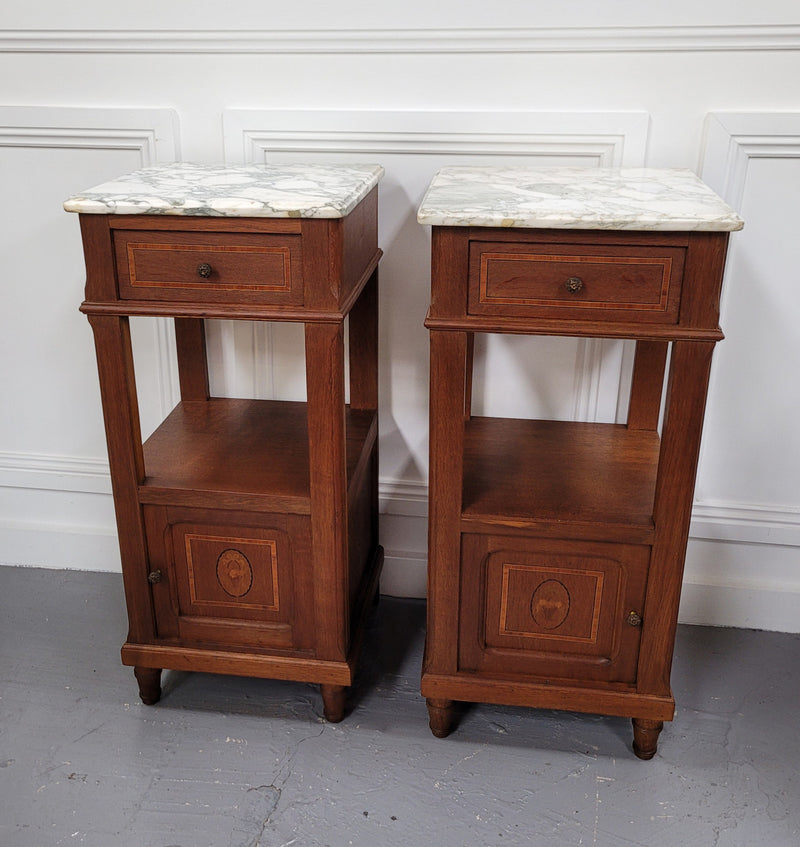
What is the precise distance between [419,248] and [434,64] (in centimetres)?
39

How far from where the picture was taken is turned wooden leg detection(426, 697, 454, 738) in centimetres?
176

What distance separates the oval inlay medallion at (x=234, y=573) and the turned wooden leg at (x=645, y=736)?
818 mm

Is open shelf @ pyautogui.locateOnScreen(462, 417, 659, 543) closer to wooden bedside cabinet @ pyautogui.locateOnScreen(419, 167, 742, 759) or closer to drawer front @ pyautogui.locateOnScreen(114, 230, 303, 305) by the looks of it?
wooden bedside cabinet @ pyautogui.locateOnScreen(419, 167, 742, 759)

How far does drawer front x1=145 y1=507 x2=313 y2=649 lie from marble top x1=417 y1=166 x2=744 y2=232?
0.66 meters

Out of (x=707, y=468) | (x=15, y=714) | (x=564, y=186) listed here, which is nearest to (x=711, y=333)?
(x=564, y=186)

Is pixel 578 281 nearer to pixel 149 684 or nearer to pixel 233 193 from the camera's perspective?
pixel 233 193

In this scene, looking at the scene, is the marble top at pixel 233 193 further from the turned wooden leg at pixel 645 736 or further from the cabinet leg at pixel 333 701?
the turned wooden leg at pixel 645 736

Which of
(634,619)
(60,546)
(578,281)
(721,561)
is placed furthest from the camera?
(60,546)

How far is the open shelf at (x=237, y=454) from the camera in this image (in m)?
1.69

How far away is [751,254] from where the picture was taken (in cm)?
190

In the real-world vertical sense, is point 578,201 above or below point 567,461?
above

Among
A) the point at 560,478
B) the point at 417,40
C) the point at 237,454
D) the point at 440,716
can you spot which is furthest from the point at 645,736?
the point at 417,40

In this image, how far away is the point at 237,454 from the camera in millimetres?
1837

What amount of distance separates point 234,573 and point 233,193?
2.43 ft
